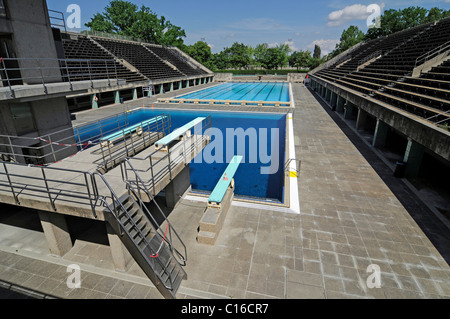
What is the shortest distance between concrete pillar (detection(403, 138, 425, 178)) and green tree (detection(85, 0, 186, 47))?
54.6 m

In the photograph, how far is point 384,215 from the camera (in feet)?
22.8

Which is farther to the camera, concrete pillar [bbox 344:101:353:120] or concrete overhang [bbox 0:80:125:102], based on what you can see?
concrete pillar [bbox 344:101:353:120]

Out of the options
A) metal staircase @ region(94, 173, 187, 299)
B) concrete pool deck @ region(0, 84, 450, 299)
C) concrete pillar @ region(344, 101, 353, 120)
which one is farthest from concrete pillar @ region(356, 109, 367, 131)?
metal staircase @ region(94, 173, 187, 299)

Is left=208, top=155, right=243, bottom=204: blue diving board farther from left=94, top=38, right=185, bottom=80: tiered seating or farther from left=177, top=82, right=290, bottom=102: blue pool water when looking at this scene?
left=94, top=38, right=185, bottom=80: tiered seating

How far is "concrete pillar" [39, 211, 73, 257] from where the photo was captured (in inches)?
205

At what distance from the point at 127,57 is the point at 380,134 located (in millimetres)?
33272

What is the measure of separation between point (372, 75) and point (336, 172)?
46.1ft

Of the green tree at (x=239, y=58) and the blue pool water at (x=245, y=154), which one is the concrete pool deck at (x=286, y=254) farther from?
the green tree at (x=239, y=58)

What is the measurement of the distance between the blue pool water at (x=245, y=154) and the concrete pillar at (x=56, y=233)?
494cm

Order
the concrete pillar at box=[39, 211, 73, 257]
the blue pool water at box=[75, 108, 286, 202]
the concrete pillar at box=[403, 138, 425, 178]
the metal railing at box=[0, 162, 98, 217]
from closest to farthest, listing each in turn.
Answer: the metal railing at box=[0, 162, 98, 217], the concrete pillar at box=[39, 211, 73, 257], the concrete pillar at box=[403, 138, 425, 178], the blue pool water at box=[75, 108, 286, 202]

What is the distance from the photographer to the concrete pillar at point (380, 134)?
470 inches

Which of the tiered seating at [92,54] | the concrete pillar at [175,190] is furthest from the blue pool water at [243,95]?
the concrete pillar at [175,190]
